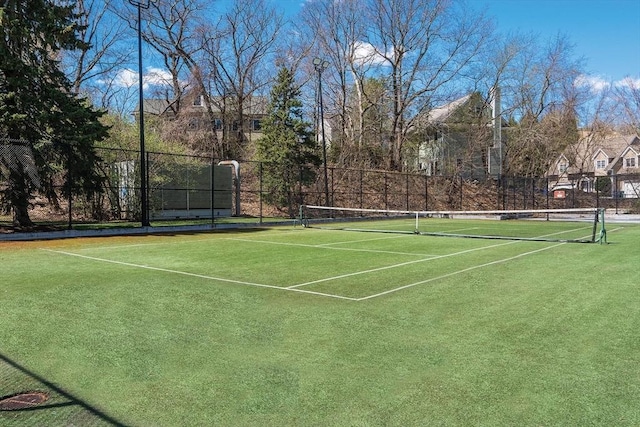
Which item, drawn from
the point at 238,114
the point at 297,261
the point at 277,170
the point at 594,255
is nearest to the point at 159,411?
the point at 297,261

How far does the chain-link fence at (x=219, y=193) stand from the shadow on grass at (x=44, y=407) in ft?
49.5

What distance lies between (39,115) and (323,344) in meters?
16.2

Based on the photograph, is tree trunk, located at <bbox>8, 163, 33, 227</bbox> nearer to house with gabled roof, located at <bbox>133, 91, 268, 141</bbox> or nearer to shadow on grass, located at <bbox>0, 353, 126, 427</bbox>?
shadow on grass, located at <bbox>0, 353, 126, 427</bbox>

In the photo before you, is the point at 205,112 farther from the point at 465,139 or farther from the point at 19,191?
the point at 19,191

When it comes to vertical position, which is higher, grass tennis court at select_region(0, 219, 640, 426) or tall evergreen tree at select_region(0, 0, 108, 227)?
tall evergreen tree at select_region(0, 0, 108, 227)

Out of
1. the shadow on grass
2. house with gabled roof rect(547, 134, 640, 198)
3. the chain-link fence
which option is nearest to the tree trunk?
the chain-link fence

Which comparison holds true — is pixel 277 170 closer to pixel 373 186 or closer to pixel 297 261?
pixel 373 186

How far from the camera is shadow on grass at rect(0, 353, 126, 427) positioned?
3258 millimetres

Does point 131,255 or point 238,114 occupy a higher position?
point 238,114

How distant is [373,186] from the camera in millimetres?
34938

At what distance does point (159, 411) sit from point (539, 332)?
382cm

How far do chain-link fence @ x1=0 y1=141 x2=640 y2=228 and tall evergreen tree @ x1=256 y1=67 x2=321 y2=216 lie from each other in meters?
0.42

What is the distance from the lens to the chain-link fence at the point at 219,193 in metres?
20.0

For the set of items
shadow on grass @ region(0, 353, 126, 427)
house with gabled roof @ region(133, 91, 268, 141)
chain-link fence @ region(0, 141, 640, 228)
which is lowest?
shadow on grass @ region(0, 353, 126, 427)
